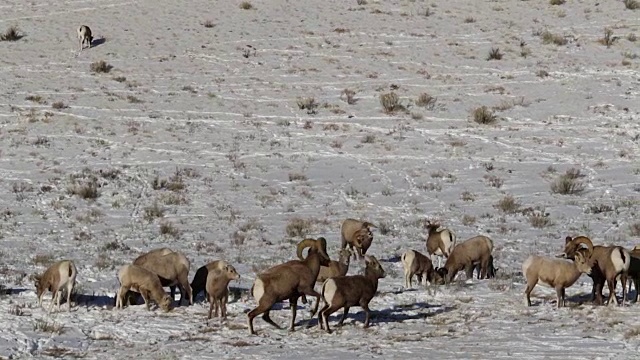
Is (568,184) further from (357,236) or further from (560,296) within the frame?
(560,296)

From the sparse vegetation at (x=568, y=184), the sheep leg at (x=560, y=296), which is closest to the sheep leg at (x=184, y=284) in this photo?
the sheep leg at (x=560, y=296)

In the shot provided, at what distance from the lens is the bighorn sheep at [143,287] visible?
16125 millimetres

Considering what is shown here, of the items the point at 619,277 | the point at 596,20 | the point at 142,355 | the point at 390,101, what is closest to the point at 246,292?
the point at 142,355

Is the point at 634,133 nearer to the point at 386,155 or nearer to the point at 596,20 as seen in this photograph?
the point at 386,155

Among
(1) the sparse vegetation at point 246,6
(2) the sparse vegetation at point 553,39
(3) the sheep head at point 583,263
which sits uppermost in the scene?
(1) the sparse vegetation at point 246,6

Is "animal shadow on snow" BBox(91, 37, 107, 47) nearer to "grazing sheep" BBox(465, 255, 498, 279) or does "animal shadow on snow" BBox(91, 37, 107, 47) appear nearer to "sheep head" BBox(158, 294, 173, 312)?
"grazing sheep" BBox(465, 255, 498, 279)

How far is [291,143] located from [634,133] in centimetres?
1086

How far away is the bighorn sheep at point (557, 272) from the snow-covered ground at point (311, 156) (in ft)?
1.40

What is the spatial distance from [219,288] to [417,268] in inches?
159

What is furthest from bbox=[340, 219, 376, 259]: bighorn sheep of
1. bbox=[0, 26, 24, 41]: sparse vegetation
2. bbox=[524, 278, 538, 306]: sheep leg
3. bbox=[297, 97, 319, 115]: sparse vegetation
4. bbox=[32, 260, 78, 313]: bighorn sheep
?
bbox=[0, 26, 24, 41]: sparse vegetation

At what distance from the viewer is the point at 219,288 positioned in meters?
15.8

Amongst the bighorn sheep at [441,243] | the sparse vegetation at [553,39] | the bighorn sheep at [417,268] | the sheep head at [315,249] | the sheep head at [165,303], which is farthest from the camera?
the sparse vegetation at [553,39]

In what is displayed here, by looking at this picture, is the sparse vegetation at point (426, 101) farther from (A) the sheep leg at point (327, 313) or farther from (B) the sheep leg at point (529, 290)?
(A) the sheep leg at point (327, 313)

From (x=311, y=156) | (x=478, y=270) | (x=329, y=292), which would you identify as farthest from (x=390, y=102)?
(x=329, y=292)
